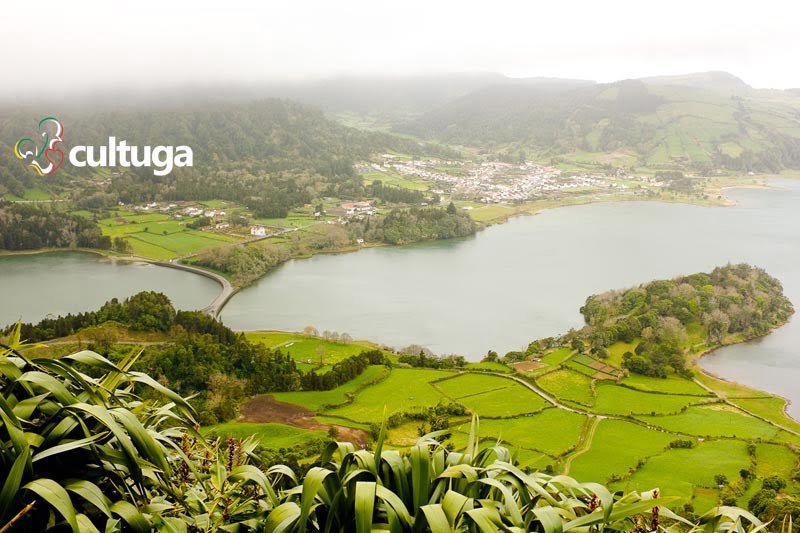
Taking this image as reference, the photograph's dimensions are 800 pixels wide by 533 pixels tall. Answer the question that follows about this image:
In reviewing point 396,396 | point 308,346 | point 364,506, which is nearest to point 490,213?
point 308,346

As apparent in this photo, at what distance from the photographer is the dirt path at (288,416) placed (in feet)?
60.1

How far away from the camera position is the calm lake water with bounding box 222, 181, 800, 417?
29953 mm

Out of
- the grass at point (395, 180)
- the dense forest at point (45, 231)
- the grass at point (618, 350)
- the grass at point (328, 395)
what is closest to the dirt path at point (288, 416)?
the grass at point (328, 395)

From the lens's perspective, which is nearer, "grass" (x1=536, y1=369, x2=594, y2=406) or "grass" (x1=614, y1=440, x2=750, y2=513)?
"grass" (x1=614, y1=440, x2=750, y2=513)

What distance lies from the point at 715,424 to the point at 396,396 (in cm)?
1113

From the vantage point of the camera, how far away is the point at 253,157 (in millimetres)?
85938

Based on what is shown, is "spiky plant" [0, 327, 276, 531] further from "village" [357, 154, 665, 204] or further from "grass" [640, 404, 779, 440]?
"village" [357, 154, 665, 204]

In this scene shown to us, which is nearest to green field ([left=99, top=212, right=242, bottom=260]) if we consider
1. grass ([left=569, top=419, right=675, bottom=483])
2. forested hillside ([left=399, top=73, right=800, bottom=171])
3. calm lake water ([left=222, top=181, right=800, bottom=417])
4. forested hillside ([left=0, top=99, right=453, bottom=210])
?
calm lake water ([left=222, top=181, right=800, bottom=417])

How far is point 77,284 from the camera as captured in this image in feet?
120

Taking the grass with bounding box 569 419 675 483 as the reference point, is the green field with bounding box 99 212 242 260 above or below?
above

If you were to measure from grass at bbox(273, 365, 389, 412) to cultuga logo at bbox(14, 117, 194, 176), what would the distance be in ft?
170

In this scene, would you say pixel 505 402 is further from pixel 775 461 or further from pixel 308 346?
pixel 308 346

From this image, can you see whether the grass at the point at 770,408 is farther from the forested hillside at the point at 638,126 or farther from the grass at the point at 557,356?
the forested hillside at the point at 638,126

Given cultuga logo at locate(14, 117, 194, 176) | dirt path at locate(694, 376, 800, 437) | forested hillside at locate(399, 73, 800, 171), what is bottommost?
dirt path at locate(694, 376, 800, 437)
